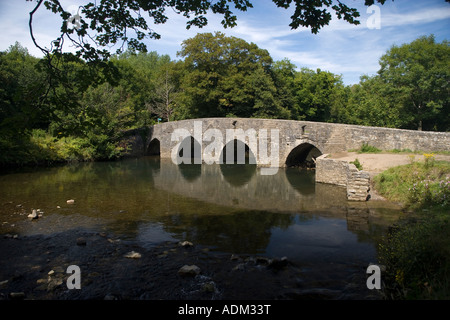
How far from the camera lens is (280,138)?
1920cm

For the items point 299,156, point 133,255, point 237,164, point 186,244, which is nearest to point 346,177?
point 299,156

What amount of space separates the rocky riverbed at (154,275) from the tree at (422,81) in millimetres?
23055

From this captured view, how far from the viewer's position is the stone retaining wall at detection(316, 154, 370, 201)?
10.7 meters

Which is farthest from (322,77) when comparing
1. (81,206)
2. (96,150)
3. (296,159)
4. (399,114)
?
(81,206)

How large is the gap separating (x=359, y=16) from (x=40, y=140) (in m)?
21.9

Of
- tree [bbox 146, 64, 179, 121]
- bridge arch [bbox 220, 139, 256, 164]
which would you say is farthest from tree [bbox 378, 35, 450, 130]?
tree [bbox 146, 64, 179, 121]

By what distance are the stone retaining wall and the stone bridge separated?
219cm

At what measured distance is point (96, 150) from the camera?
80.9 ft

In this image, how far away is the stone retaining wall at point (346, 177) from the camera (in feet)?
35.2

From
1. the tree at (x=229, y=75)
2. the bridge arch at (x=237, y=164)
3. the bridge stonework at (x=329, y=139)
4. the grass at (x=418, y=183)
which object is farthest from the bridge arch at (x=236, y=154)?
the grass at (x=418, y=183)

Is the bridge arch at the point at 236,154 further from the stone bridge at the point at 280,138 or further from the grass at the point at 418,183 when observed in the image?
the grass at the point at 418,183

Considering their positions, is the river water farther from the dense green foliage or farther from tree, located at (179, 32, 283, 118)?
tree, located at (179, 32, 283, 118)
